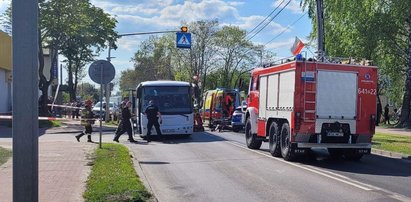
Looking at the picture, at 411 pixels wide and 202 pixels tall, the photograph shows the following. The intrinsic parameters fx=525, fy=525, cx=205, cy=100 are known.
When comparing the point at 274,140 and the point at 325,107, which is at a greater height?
the point at 325,107

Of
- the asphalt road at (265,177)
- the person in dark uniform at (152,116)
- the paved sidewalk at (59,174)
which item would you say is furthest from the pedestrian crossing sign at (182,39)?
the paved sidewalk at (59,174)

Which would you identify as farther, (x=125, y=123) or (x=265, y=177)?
(x=125, y=123)

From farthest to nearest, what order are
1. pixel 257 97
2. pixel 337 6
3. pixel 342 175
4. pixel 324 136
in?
pixel 337 6
pixel 257 97
pixel 324 136
pixel 342 175

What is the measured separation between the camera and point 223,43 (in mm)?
71875

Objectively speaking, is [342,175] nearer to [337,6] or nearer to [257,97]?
[257,97]

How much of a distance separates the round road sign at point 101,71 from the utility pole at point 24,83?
11.9 meters

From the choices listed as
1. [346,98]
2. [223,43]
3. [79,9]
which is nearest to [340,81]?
[346,98]

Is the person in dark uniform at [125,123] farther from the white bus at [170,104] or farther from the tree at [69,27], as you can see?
the tree at [69,27]

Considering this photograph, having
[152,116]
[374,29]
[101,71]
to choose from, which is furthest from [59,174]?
[374,29]

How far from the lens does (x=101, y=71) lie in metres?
16.4

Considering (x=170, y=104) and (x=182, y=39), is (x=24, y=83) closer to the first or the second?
(x=170, y=104)

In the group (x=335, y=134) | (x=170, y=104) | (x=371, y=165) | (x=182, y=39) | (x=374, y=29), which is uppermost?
(x=374, y=29)

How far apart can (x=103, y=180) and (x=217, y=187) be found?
7.09 feet

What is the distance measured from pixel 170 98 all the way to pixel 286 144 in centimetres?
943
